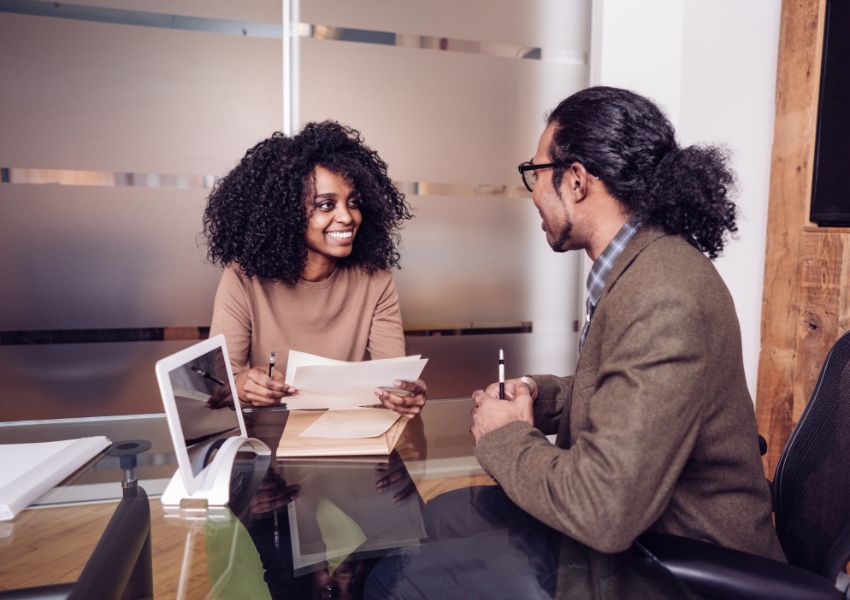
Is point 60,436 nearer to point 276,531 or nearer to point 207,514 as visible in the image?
point 207,514

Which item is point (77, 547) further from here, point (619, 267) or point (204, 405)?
point (619, 267)

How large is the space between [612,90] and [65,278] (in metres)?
2.29

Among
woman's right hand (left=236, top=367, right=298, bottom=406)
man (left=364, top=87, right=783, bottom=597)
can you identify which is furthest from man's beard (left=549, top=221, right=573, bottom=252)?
woman's right hand (left=236, top=367, right=298, bottom=406)

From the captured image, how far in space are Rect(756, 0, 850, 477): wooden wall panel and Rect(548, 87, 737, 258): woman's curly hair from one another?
118 cm

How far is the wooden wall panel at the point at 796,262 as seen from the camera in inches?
80.7

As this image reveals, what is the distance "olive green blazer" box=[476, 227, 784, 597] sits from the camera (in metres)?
0.84

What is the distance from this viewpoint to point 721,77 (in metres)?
2.60

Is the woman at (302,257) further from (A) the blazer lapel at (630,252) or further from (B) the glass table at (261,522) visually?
(A) the blazer lapel at (630,252)

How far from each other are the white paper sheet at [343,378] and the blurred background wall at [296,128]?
139 centimetres

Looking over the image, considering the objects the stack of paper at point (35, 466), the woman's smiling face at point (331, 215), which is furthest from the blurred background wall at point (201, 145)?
the stack of paper at point (35, 466)

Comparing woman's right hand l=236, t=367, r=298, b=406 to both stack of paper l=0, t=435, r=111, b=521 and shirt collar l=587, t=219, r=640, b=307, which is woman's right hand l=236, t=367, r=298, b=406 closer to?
stack of paper l=0, t=435, r=111, b=521

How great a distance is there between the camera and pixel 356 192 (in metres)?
2.13

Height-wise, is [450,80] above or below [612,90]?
above

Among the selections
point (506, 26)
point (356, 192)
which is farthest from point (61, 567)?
point (506, 26)
